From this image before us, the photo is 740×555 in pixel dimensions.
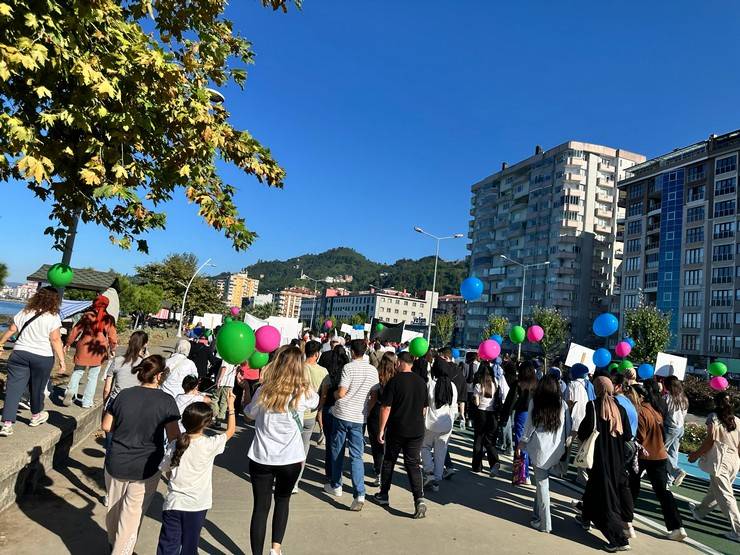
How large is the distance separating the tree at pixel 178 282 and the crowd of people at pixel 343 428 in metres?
50.1

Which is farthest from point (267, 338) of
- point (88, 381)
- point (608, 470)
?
point (608, 470)

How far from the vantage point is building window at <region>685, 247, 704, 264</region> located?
5556 centimetres

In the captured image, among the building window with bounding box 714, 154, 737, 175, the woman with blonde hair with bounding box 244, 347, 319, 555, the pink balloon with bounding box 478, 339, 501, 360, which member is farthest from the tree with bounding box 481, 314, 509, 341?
the woman with blonde hair with bounding box 244, 347, 319, 555

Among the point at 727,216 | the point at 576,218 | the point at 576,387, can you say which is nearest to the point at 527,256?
the point at 576,218

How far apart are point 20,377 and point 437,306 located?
153 m

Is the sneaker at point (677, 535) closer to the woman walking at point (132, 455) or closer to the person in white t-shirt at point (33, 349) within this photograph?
the woman walking at point (132, 455)

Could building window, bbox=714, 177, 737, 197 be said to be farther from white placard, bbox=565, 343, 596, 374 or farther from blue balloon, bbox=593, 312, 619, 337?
white placard, bbox=565, 343, 596, 374

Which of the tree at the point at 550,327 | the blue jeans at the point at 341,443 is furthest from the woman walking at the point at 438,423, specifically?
the tree at the point at 550,327

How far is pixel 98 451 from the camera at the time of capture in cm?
760

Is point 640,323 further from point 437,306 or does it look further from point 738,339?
point 437,306

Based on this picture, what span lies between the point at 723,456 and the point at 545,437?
2.53 metres

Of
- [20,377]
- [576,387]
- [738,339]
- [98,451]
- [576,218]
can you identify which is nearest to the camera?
[20,377]

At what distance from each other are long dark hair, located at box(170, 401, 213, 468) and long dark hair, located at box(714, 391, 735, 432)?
6.30 m

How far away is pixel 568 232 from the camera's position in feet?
249
